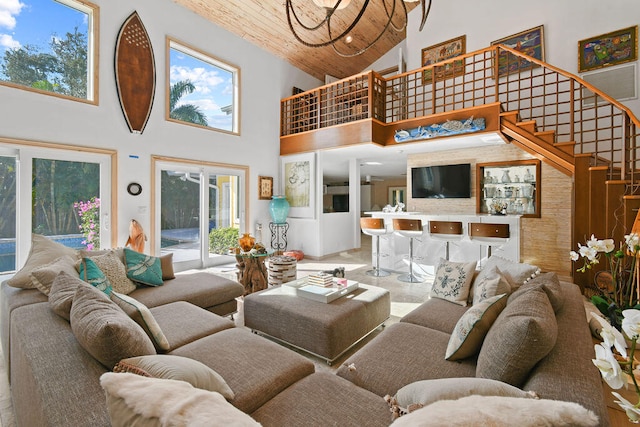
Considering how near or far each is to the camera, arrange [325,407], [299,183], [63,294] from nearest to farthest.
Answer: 1. [325,407]
2. [63,294]
3. [299,183]

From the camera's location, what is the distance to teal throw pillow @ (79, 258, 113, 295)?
241 centimetres

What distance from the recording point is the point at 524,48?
5.69 meters

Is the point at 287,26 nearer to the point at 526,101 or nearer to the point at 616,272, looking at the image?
the point at 526,101

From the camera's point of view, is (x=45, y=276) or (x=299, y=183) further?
(x=299, y=183)

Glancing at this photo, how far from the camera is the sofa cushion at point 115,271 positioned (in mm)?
2760

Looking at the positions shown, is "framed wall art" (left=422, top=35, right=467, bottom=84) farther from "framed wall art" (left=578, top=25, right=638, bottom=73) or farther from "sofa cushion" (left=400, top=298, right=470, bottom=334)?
"sofa cushion" (left=400, top=298, right=470, bottom=334)

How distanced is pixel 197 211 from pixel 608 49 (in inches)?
298

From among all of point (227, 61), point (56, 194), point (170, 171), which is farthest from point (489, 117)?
point (56, 194)

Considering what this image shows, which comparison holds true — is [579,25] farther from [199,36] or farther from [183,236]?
[183,236]

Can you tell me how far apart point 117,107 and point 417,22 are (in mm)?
6463

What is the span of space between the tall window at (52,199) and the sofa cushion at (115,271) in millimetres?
1946

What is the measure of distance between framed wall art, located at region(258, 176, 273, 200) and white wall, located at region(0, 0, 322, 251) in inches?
4.4

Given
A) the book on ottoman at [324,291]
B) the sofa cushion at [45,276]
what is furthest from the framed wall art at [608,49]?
the sofa cushion at [45,276]

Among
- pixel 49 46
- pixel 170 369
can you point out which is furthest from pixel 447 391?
pixel 49 46
